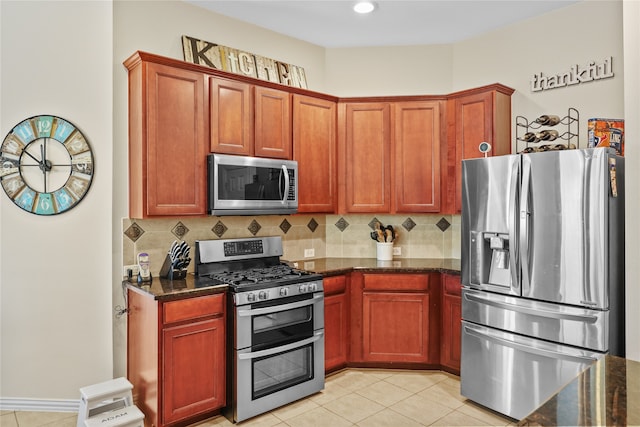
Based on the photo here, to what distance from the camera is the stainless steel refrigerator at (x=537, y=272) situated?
8.03 ft

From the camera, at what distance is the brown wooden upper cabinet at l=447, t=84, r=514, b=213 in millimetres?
3523

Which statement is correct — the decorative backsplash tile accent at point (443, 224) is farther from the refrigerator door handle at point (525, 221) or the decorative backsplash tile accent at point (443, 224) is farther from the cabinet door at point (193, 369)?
the cabinet door at point (193, 369)

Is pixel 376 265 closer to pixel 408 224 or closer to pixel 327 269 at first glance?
pixel 327 269

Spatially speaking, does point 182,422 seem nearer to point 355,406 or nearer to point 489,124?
point 355,406

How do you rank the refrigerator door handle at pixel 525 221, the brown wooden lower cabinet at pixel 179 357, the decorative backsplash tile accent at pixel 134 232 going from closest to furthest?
the brown wooden lower cabinet at pixel 179 357 < the refrigerator door handle at pixel 525 221 < the decorative backsplash tile accent at pixel 134 232

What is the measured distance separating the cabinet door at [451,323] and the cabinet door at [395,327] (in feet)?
0.45

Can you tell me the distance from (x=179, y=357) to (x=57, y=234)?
1258 mm

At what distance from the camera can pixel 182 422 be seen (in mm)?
2719

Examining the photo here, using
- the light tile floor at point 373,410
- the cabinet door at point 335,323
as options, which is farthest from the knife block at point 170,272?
the cabinet door at point 335,323

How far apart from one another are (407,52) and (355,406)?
10.5 feet

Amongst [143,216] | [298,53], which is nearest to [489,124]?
[298,53]

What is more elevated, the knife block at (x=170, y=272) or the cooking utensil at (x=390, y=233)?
the cooking utensil at (x=390, y=233)

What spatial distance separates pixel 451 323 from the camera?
3494 mm

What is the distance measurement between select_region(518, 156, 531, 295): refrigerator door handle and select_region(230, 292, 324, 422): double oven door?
4.65 ft
